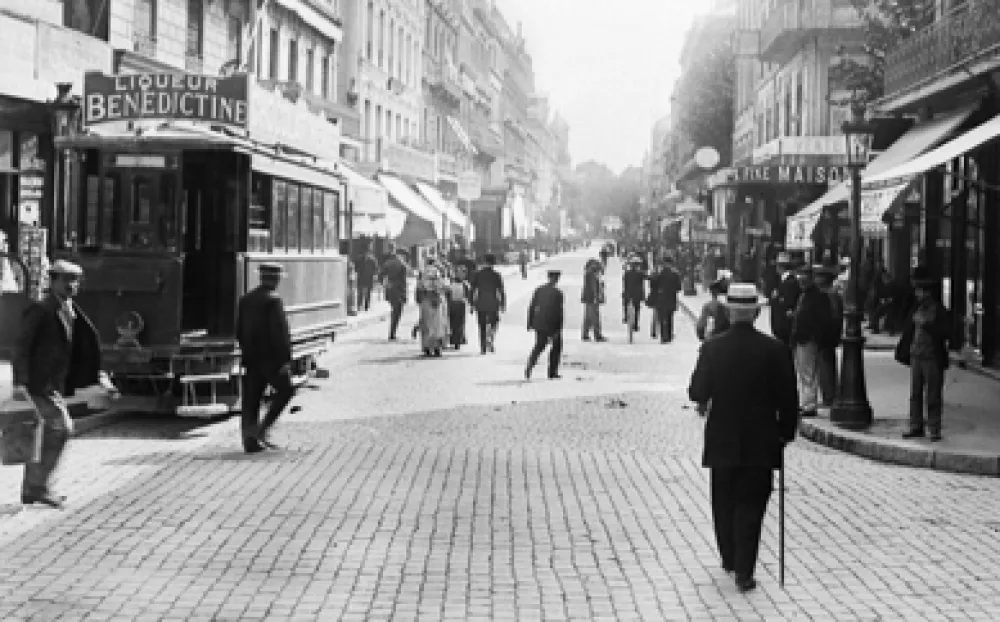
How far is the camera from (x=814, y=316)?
14.5 meters

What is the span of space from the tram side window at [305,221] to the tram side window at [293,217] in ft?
0.64

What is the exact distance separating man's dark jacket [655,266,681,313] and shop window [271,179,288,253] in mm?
12153

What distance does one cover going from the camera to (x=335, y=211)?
1819cm

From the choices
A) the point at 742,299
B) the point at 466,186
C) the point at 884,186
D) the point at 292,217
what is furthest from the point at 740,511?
the point at 466,186

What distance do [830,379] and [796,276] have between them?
1.35 metres

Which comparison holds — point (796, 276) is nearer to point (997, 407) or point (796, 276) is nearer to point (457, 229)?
point (997, 407)

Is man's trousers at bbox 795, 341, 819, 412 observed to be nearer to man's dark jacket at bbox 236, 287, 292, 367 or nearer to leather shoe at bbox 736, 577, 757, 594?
man's dark jacket at bbox 236, 287, 292, 367

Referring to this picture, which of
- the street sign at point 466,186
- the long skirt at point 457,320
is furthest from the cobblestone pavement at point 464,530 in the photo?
the street sign at point 466,186

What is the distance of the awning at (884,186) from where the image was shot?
16609mm

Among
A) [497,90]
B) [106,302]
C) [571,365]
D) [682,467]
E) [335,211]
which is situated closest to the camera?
[682,467]

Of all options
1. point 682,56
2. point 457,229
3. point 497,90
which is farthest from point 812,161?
point 682,56

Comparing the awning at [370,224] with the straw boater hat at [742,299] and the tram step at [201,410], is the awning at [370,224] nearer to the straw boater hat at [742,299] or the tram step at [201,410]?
the tram step at [201,410]

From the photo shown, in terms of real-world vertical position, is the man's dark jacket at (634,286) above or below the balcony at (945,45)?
below

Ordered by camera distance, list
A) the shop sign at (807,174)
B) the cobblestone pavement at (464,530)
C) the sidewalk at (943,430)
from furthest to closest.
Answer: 1. the shop sign at (807,174)
2. the sidewalk at (943,430)
3. the cobblestone pavement at (464,530)
